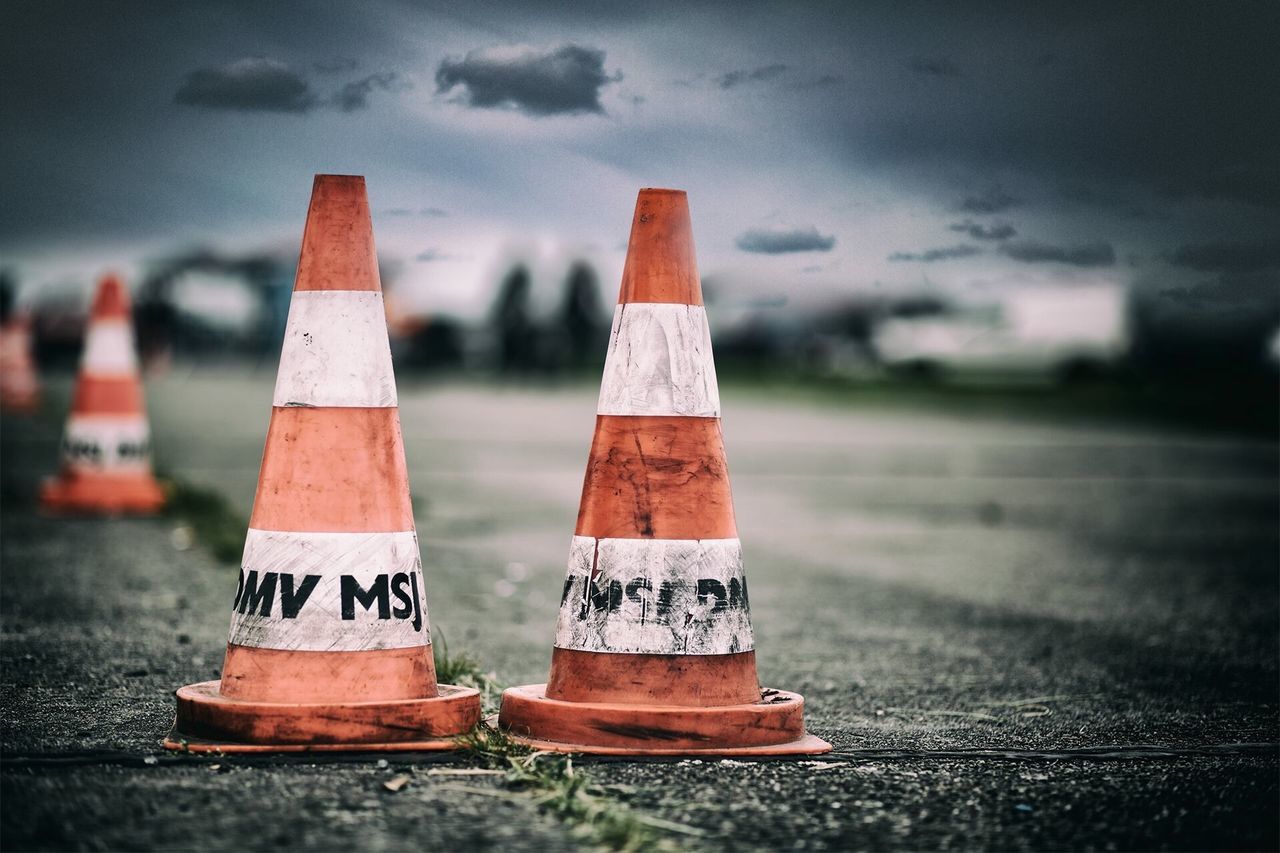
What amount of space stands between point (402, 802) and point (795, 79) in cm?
301

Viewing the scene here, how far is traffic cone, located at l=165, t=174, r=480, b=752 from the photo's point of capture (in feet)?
12.3

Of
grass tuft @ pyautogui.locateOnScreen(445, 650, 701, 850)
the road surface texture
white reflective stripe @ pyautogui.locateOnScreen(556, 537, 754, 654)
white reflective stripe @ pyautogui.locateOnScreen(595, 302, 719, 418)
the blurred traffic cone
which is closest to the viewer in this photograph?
grass tuft @ pyautogui.locateOnScreen(445, 650, 701, 850)

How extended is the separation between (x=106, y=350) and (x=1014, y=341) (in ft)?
135

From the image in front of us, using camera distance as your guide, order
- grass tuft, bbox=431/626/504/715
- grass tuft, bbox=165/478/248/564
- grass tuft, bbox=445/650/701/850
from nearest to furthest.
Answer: grass tuft, bbox=445/650/701/850, grass tuft, bbox=431/626/504/715, grass tuft, bbox=165/478/248/564

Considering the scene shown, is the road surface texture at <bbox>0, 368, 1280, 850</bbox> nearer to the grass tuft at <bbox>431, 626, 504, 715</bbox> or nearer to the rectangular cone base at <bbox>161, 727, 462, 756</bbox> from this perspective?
the rectangular cone base at <bbox>161, 727, 462, 756</bbox>

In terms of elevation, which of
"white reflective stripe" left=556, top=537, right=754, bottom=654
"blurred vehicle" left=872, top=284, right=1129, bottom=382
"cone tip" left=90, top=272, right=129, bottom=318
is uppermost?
"blurred vehicle" left=872, top=284, right=1129, bottom=382

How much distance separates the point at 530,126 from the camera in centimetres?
495

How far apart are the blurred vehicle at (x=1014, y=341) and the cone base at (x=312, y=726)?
33.2 m

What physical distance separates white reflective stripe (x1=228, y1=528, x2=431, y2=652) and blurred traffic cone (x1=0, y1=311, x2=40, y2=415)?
20609 millimetres

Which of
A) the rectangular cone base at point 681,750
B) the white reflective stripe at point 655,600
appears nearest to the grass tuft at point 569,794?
the rectangular cone base at point 681,750

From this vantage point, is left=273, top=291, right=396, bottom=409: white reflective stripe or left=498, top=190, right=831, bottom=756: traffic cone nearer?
left=498, top=190, right=831, bottom=756: traffic cone

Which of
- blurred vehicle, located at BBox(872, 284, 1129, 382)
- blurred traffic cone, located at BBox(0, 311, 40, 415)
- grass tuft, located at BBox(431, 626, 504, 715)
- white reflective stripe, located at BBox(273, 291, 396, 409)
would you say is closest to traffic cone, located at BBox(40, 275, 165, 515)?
grass tuft, located at BBox(431, 626, 504, 715)

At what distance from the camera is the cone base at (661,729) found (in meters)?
3.81

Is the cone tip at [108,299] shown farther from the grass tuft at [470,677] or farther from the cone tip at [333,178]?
the cone tip at [333,178]
